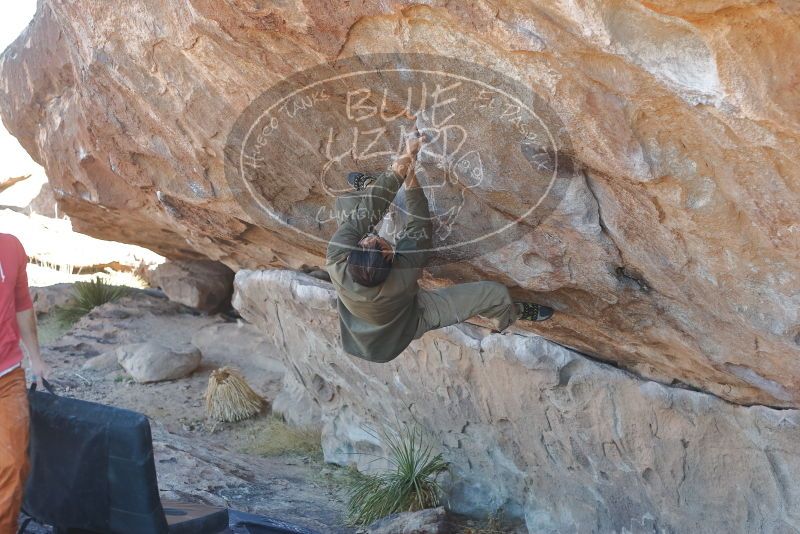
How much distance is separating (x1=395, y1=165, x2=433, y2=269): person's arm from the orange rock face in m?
0.14

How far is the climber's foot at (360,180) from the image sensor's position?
4703 millimetres

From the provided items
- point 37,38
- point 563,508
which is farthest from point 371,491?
point 37,38

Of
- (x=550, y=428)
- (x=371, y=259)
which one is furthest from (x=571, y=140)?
(x=550, y=428)

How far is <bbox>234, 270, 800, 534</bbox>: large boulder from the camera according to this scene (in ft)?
14.8

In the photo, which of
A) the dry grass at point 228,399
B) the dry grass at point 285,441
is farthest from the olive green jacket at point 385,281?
the dry grass at point 228,399

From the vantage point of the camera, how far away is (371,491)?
599 cm

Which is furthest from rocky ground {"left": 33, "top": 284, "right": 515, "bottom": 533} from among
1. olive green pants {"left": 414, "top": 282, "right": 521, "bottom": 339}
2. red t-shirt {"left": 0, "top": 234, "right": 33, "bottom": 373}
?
red t-shirt {"left": 0, "top": 234, "right": 33, "bottom": 373}

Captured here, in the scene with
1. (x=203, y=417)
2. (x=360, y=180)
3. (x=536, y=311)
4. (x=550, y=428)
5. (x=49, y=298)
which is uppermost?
(x=360, y=180)

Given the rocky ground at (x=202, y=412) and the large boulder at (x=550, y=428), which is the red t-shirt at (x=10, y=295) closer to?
the rocky ground at (x=202, y=412)

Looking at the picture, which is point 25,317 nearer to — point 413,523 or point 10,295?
point 10,295

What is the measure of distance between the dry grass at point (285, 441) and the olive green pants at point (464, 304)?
3094mm

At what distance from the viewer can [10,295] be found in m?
4.01

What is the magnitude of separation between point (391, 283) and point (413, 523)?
1.92 m

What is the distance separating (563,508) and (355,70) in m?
3.08
